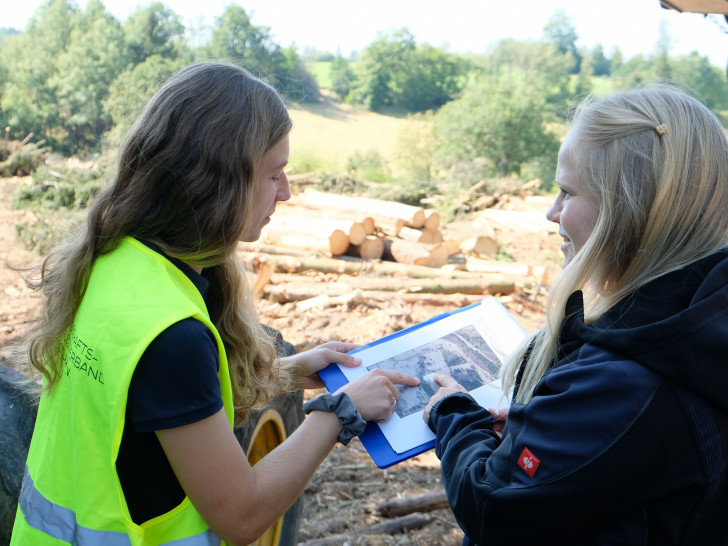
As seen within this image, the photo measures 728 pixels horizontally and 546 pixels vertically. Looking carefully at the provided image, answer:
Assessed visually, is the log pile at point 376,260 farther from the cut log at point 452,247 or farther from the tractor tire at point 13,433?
the tractor tire at point 13,433

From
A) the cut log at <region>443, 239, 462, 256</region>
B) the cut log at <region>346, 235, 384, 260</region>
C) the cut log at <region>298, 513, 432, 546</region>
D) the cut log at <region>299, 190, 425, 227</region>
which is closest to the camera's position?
the cut log at <region>298, 513, 432, 546</region>

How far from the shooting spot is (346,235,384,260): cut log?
998 centimetres

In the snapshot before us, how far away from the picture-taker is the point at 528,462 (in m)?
1.18

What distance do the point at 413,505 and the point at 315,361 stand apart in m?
2.11

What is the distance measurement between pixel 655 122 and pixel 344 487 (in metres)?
3.51

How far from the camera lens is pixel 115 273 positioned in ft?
4.61

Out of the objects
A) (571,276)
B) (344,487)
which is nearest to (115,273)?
(571,276)

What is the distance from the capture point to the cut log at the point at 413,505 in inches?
149

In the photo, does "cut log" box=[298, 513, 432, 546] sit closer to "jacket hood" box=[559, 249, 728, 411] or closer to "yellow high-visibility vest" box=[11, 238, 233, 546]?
"yellow high-visibility vest" box=[11, 238, 233, 546]

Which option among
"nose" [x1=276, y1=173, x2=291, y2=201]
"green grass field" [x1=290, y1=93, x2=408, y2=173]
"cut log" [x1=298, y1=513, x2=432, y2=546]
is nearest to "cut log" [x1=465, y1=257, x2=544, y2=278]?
"cut log" [x1=298, y1=513, x2=432, y2=546]

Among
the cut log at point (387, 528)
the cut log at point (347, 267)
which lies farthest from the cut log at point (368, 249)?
the cut log at point (387, 528)

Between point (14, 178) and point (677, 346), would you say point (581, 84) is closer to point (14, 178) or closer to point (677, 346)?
point (14, 178)

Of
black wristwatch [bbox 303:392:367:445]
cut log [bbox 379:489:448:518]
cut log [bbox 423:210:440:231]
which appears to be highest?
black wristwatch [bbox 303:392:367:445]

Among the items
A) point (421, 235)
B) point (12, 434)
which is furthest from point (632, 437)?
point (421, 235)
